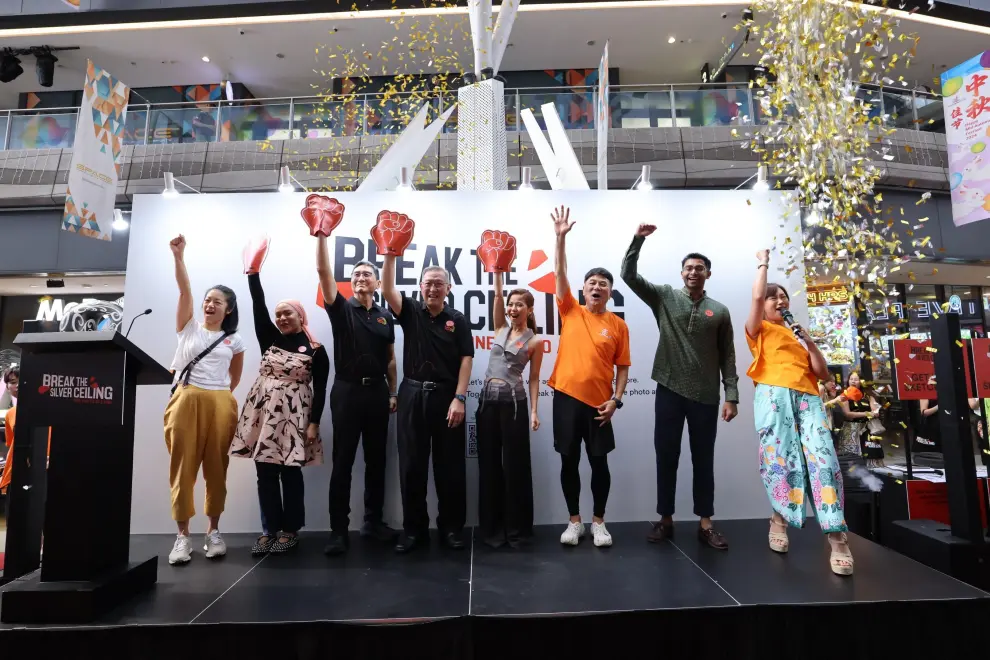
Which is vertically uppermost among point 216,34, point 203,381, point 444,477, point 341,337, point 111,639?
point 216,34

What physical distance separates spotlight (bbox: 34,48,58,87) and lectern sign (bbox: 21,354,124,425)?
11.7 meters

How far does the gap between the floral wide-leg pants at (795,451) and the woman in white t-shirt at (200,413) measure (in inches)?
114

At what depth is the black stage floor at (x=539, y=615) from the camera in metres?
2.00

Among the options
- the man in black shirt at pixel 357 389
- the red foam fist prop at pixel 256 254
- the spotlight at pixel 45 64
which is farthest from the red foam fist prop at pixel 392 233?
the spotlight at pixel 45 64

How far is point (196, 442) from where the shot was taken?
2.86 metres

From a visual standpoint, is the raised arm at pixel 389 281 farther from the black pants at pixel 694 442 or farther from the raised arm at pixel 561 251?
the black pants at pixel 694 442

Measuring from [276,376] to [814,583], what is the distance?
2.80 metres

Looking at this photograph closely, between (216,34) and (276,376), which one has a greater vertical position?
Result: (216,34)

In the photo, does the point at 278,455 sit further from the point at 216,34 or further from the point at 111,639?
the point at 216,34

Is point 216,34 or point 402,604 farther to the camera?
point 216,34

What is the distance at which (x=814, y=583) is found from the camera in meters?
2.38

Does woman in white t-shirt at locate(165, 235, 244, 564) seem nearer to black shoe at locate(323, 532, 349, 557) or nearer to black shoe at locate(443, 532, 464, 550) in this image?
black shoe at locate(323, 532, 349, 557)

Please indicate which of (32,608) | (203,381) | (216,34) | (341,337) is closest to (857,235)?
(341,337)

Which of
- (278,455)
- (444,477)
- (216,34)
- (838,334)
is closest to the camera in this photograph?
(278,455)
